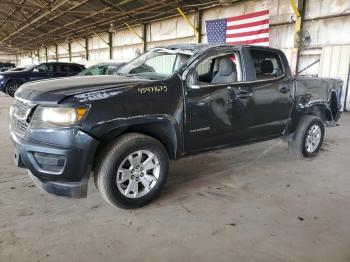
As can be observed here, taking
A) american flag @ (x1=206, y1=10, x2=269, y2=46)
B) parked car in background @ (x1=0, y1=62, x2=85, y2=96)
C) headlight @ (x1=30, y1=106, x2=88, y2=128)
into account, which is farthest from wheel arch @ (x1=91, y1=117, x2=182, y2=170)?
parked car in background @ (x1=0, y1=62, x2=85, y2=96)

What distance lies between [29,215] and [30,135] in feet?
2.46

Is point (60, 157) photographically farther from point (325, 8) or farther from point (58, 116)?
point (325, 8)

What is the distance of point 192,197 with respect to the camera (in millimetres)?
3338

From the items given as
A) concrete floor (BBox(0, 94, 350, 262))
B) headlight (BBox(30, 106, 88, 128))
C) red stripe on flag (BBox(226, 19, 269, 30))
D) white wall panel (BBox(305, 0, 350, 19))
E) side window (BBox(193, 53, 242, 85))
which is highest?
white wall panel (BBox(305, 0, 350, 19))

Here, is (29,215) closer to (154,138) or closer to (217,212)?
(154,138)

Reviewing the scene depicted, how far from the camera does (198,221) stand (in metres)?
2.83

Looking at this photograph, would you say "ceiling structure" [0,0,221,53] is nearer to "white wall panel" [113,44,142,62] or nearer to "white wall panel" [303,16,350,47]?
"white wall panel" [113,44,142,62]

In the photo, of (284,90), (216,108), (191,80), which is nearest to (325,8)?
(284,90)

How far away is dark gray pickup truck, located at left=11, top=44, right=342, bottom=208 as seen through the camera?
104 inches

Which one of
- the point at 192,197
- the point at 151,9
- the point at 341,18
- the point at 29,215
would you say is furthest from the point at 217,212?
the point at 151,9

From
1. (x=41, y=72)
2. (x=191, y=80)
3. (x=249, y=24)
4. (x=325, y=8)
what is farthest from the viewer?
(x=41, y=72)

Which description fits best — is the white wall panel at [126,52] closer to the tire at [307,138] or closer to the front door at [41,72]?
the front door at [41,72]

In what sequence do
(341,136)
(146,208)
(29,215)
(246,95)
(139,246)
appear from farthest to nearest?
(341,136) → (246,95) → (146,208) → (29,215) → (139,246)

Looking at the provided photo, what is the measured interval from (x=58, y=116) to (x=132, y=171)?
0.83 meters
